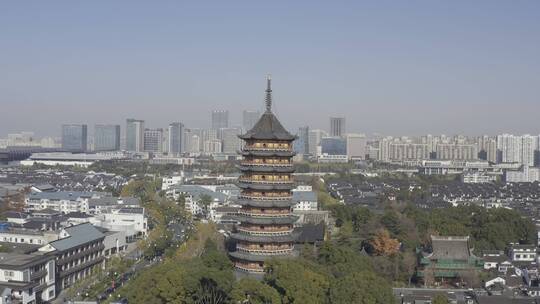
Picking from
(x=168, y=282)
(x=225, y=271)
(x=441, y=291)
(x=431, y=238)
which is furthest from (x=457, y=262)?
(x=168, y=282)

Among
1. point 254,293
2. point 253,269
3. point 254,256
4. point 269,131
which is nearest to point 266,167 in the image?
point 269,131

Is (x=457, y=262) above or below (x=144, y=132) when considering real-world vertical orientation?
below

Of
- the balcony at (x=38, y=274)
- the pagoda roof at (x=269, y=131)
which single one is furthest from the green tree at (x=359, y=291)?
the balcony at (x=38, y=274)

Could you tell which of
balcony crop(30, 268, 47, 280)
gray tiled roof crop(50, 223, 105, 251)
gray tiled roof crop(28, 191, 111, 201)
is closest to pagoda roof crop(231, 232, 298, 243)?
balcony crop(30, 268, 47, 280)

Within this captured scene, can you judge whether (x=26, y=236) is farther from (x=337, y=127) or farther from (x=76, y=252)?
(x=337, y=127)

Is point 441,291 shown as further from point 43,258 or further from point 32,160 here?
point 32,160
